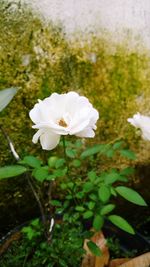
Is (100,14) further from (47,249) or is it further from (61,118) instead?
(47,249)

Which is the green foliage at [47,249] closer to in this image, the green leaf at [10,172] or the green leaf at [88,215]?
the green leaf at [88,215]

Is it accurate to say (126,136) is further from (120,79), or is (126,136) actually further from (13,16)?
(13,16)

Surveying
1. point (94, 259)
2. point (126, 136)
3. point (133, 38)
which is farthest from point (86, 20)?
point (94, 259)

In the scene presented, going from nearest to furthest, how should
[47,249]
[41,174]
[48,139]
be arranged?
[48,139] < [41,174] < [47,249]

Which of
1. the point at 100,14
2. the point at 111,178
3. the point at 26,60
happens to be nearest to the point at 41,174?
the point at 111,178

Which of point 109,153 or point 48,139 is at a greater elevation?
→ point 48,139

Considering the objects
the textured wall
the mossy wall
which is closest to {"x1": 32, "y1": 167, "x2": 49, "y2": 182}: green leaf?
the mossy wall
